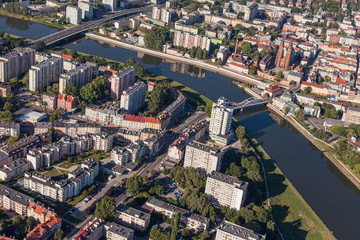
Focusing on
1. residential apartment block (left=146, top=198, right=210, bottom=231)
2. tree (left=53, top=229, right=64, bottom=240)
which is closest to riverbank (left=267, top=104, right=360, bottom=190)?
residential apartment block (left=146, top=198, right=210, bottom=231)

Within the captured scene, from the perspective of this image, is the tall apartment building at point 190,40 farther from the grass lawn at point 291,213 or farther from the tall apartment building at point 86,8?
the grass lawn at point 291,213

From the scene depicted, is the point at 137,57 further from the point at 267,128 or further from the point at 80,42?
the point at 267,128

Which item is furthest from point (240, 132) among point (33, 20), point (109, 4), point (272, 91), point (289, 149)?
point (109, 4)

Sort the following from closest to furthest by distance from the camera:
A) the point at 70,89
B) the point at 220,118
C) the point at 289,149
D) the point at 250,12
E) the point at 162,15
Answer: the point at 220,118
the point at 289,149
the point at 70,89
the point at 162,15
the point at 250,12

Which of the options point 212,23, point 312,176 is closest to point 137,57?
point 212,23

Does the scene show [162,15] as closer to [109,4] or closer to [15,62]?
[109,4]

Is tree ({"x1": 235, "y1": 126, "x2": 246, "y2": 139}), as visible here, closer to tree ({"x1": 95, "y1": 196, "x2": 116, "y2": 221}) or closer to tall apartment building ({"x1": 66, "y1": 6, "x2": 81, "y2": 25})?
tree ({"x1": 95, "y1": 196, "x2": 116, "y2": 221})

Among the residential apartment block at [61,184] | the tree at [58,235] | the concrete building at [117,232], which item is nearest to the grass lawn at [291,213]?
the concrete building at [117,232]
